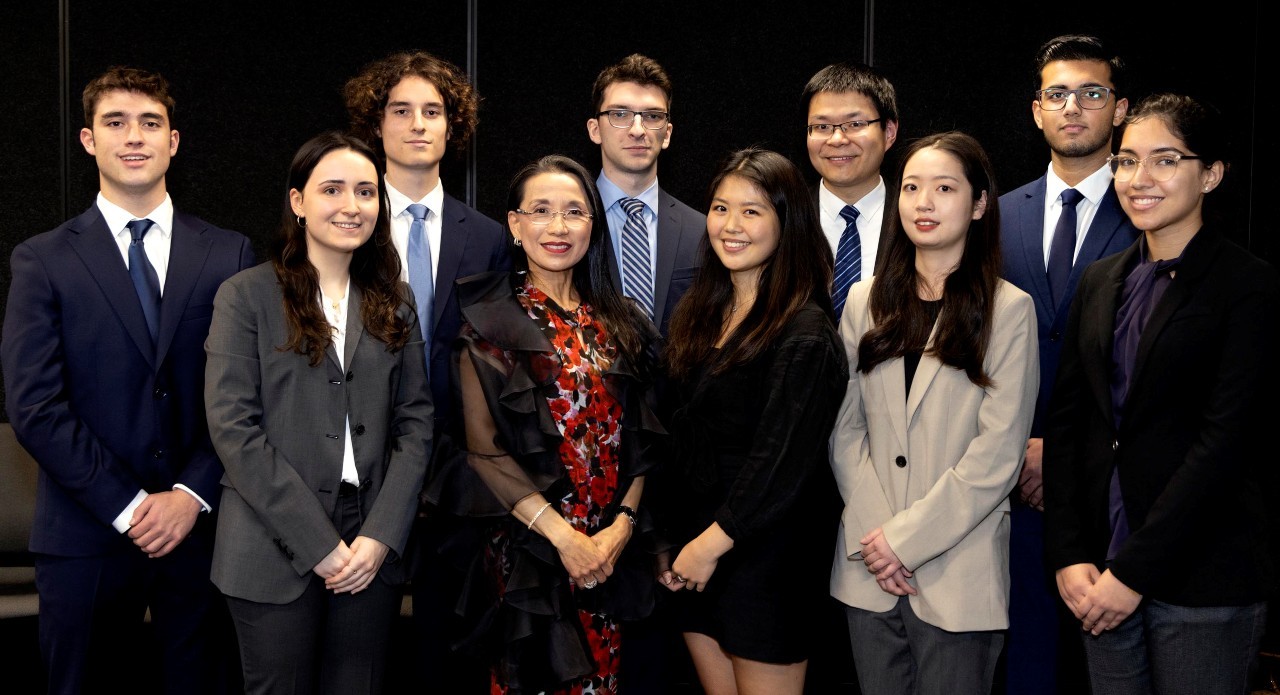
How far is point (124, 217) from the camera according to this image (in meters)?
2.86

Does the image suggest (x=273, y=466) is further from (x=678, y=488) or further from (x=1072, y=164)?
(x=1072, y=164)

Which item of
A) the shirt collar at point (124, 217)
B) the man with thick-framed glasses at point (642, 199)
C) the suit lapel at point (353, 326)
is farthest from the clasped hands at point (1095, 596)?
the shirt collar at point (124, 217)

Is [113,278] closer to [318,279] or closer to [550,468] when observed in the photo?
[318,279]

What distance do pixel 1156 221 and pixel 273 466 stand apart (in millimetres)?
2119

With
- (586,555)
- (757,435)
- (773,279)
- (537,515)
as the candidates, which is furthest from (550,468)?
(773,279)

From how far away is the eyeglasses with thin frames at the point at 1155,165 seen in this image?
7.39ft

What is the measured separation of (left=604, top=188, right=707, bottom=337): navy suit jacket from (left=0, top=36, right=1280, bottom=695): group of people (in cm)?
32

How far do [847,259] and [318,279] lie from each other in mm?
1564

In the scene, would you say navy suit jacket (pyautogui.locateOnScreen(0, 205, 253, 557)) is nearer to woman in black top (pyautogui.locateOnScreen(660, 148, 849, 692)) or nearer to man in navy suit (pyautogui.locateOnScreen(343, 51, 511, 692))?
man in navy suit (pyautogui.locateOnScreen(343, 51, 511, 692))

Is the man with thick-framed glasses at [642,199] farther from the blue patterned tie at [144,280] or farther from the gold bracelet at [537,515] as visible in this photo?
the blue patterned tie at [144,280]

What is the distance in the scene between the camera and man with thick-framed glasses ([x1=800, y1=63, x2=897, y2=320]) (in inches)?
124

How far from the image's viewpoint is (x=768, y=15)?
14.1 ft

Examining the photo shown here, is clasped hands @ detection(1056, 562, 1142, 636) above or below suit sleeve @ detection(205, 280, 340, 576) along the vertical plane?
below

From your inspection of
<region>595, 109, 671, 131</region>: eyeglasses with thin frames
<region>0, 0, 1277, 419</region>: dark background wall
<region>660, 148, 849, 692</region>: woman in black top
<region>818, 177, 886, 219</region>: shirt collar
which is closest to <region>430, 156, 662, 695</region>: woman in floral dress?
<region>660, 148, 849, 692</region>: woman in black top
